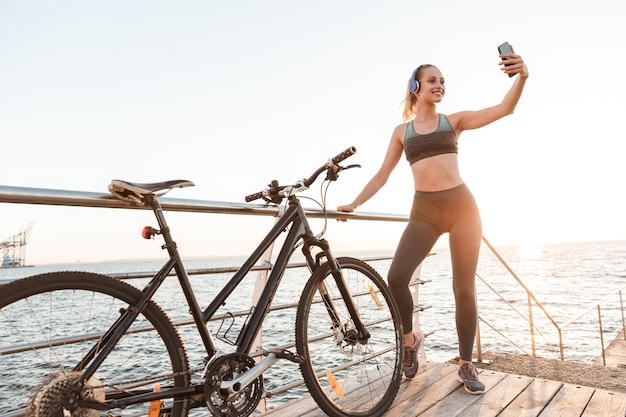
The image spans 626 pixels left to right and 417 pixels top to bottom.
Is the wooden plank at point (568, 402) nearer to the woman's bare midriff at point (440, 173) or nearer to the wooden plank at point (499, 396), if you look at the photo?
the wooden plank at point (499, 396)

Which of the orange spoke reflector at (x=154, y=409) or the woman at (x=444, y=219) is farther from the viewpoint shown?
the woman at (x=444, y=219)

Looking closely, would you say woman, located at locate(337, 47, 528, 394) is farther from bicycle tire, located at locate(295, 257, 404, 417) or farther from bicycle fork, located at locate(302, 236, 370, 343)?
bicycle fork, located at locate(302, 236, 370, 343)

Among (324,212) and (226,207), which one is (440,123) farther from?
(226,207)

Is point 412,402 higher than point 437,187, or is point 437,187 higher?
point 437,187

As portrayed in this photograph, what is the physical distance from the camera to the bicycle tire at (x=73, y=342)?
3.92ft

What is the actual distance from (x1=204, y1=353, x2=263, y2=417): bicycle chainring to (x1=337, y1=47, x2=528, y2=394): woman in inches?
39.9

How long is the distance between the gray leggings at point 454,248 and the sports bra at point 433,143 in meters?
0.22

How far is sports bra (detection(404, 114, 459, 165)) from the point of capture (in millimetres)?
2367

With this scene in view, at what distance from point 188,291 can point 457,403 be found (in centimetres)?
146

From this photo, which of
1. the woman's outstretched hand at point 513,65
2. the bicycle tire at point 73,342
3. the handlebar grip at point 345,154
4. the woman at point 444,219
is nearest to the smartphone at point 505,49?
→ the woman's outstretched hand at point 513,65

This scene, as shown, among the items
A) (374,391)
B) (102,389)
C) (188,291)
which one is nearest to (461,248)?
(374,391)

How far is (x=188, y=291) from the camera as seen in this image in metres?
1.55

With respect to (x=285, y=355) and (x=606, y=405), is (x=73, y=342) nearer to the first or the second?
(x=285, y=355)

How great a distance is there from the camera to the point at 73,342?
1335 mm
